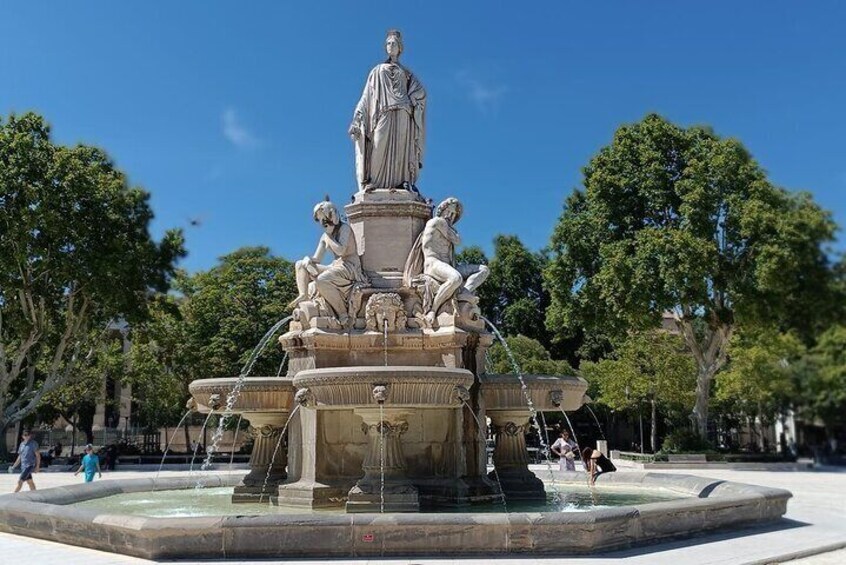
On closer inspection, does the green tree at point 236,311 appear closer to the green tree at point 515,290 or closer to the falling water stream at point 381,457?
the green tree at point 515,290

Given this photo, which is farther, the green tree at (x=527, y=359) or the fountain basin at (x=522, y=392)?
the green tree at (x=527, y=359)

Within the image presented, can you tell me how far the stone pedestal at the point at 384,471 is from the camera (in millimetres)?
10500

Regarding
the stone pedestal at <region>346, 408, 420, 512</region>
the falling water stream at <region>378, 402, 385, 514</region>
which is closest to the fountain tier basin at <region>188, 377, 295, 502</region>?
the stone pedestal at <region>346, 408, 420, 512</region>

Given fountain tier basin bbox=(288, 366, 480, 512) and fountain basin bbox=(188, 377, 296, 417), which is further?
fountain basin bbox=(188, 377, 296, 417)

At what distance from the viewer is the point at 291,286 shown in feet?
143

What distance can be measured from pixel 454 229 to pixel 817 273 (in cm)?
899

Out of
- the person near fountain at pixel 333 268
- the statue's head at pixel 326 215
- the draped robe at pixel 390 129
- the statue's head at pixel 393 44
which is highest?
the statue's head at pixel 393 44

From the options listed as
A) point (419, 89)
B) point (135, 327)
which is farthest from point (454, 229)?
point (135, 327)

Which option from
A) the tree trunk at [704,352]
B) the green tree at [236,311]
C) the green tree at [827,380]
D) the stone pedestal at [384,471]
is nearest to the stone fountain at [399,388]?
the stone pedestal at [384,471]

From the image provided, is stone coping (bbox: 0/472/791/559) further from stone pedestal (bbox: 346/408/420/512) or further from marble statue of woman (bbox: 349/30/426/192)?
marble statue of woman (bbox: 349/30/426/192)

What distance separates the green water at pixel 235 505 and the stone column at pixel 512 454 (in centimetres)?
49

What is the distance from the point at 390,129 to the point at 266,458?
597 centimetres

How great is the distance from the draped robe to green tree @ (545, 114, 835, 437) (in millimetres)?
16528

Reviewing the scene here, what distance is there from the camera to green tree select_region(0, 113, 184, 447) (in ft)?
101
